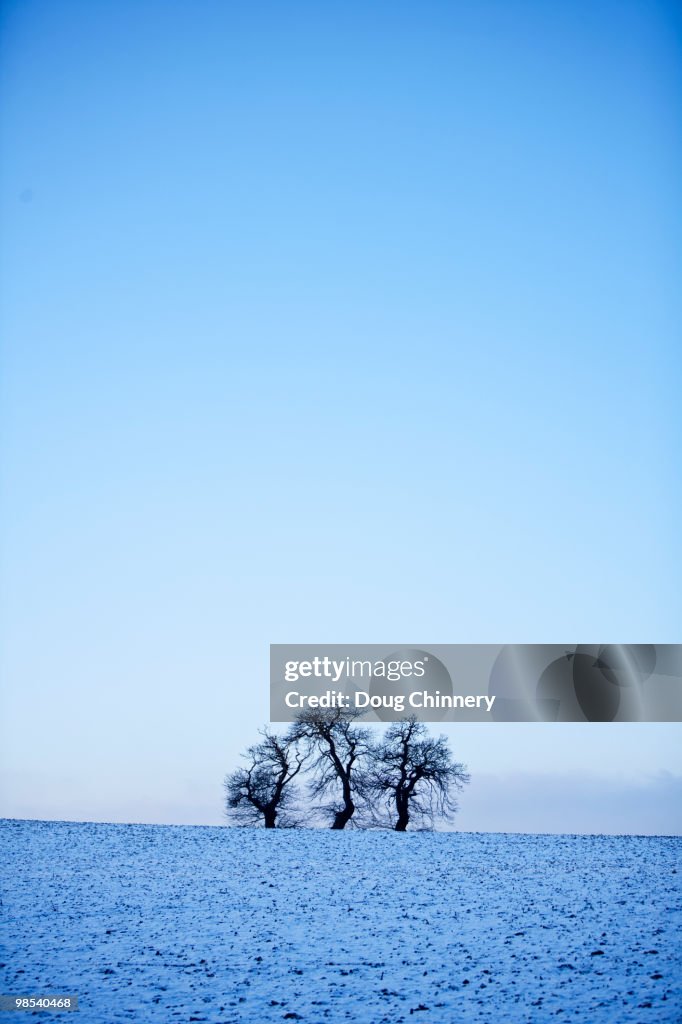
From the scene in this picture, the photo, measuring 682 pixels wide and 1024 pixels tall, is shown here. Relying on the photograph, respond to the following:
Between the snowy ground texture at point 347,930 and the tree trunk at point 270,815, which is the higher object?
the tree trunk at point 270,815

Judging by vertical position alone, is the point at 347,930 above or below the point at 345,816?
below

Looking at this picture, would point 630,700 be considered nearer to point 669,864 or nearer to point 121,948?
point 669,864

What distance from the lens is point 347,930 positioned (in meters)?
20.8

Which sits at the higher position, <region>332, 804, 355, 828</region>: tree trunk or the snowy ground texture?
<region>332, 804, 355, 828</region>: tree trunk

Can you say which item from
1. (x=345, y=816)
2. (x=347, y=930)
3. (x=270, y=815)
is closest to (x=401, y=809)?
(x=345, y=816)

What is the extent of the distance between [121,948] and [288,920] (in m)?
4.37

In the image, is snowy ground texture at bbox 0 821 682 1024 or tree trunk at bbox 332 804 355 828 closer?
snowy ground texture at bbox 0 821 682 1024

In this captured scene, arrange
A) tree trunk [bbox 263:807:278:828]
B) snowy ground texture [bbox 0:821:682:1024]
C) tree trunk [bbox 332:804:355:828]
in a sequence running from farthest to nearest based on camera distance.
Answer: tree trunk [bbox 263:807:278:828]
tree trunk [bbox 332:804:355:828]
snowy ground texture [bbox 0:821:682:1024]

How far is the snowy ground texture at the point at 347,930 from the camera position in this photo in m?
15.6

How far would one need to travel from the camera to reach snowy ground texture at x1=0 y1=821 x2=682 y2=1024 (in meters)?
15.6

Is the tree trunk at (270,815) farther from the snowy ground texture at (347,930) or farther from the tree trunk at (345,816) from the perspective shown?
the snowy ground texture at (347,930)

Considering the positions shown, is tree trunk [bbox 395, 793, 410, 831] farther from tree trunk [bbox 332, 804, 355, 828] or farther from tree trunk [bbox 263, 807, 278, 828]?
tree trunk [bbox 263, 807, 278, 828]

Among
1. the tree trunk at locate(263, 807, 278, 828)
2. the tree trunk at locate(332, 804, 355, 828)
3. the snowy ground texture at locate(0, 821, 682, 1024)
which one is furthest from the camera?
the tree trunk at locate(263, 807, 278, 828)

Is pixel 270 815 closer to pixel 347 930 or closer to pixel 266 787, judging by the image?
pixel 266 787
